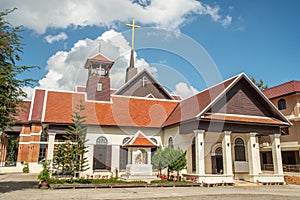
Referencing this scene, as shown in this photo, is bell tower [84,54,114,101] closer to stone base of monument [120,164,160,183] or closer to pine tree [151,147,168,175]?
pine tree [151,147,168,175]

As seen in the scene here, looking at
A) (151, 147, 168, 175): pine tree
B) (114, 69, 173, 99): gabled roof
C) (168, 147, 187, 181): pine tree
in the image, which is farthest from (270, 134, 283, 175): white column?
(114, 69, 173, 99): gabled roof

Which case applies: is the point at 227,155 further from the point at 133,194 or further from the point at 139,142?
the point at 133,194

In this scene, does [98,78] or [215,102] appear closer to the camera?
[215,102]

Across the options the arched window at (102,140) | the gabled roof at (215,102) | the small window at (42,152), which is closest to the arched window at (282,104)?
the gabled roof at (215,102)

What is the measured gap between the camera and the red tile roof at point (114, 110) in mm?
22127

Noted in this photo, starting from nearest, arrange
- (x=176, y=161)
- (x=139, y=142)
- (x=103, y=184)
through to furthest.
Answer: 1. (x=103, y=184)
2. (x=176, y=161)
3. (x=139, y=142)

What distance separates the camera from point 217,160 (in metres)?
22.5

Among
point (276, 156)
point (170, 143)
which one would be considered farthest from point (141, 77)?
point (276, 156)

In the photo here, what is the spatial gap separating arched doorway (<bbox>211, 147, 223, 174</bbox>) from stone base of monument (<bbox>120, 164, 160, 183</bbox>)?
575cm

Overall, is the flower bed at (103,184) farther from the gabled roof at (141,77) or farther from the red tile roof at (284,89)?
the red tile roof at (284,89)

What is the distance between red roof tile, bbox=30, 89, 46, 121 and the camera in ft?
107

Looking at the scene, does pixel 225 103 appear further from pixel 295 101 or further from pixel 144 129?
pixel 295 101

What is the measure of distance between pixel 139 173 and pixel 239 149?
9259 mm

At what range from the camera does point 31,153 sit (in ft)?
105
